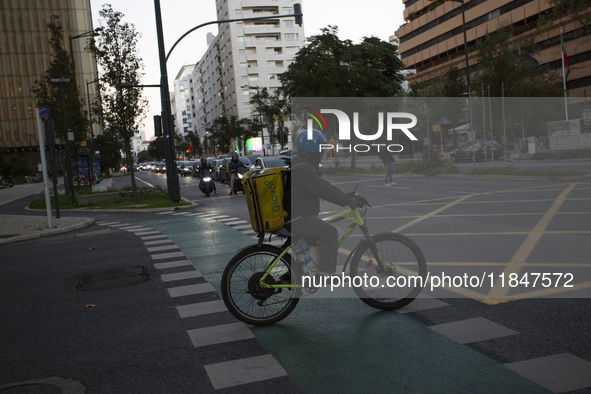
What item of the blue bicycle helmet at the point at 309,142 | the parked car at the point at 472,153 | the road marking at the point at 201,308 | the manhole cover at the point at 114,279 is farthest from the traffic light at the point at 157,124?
the parked car at the point at 472,153

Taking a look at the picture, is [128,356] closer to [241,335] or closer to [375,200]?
[241,335]

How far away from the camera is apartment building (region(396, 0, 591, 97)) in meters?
54.9

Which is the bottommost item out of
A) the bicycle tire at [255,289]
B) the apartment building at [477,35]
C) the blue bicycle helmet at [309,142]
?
the bicycle tire at [255,289]

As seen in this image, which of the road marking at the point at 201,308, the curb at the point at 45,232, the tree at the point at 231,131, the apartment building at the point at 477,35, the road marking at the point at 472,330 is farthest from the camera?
the tree at the point at 231,131

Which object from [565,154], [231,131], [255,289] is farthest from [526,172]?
[231,131]

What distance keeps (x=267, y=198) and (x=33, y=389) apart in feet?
7.55

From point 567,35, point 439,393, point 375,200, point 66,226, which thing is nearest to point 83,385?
point 439,393

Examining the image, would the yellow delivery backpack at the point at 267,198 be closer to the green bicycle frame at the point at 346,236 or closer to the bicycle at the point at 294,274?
the bicycle at the point at 294,274

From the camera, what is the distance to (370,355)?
14.6 ft

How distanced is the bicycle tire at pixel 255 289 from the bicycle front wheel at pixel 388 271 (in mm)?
639

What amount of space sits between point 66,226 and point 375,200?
8.59m

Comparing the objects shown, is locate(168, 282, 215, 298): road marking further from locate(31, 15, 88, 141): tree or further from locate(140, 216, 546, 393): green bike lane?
locate(31, 15, 88, 141): tree

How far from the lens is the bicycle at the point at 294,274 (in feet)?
17.3

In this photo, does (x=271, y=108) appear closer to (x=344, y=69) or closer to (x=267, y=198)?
(x=344, y=69)
